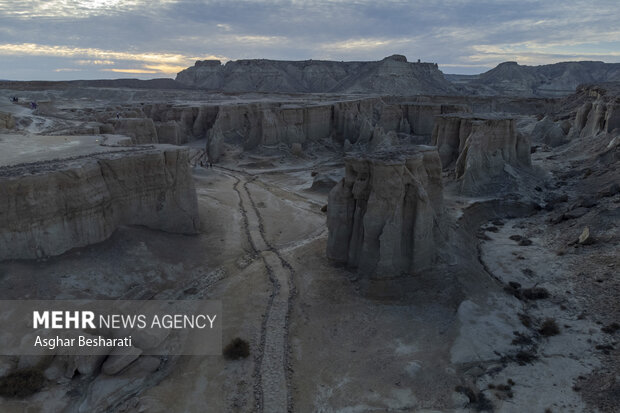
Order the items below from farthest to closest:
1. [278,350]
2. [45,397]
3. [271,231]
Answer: [271,231]
[278,350]
[45,397]

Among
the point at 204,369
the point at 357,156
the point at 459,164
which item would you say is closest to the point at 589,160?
the point at 459,164

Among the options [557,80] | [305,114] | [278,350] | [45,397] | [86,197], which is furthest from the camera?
[557,80]

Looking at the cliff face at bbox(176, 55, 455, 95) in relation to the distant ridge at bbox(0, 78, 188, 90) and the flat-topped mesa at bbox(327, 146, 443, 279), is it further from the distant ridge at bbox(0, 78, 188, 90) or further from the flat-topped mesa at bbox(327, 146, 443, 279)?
the flat-topped mesa at bbox(327, 146, 443, 279)

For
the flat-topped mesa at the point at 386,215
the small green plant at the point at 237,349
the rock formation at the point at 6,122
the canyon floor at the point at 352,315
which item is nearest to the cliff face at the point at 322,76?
the rock formation at the point at 6,122

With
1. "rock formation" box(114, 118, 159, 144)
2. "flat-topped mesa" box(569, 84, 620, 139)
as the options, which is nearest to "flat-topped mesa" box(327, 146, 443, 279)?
"rock formation" box(114, 118, 159, 144)

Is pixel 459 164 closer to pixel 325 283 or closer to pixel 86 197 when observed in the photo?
pixel 325 283

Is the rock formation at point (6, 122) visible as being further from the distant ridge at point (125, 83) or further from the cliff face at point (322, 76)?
the cliff face at point (322, 76)
